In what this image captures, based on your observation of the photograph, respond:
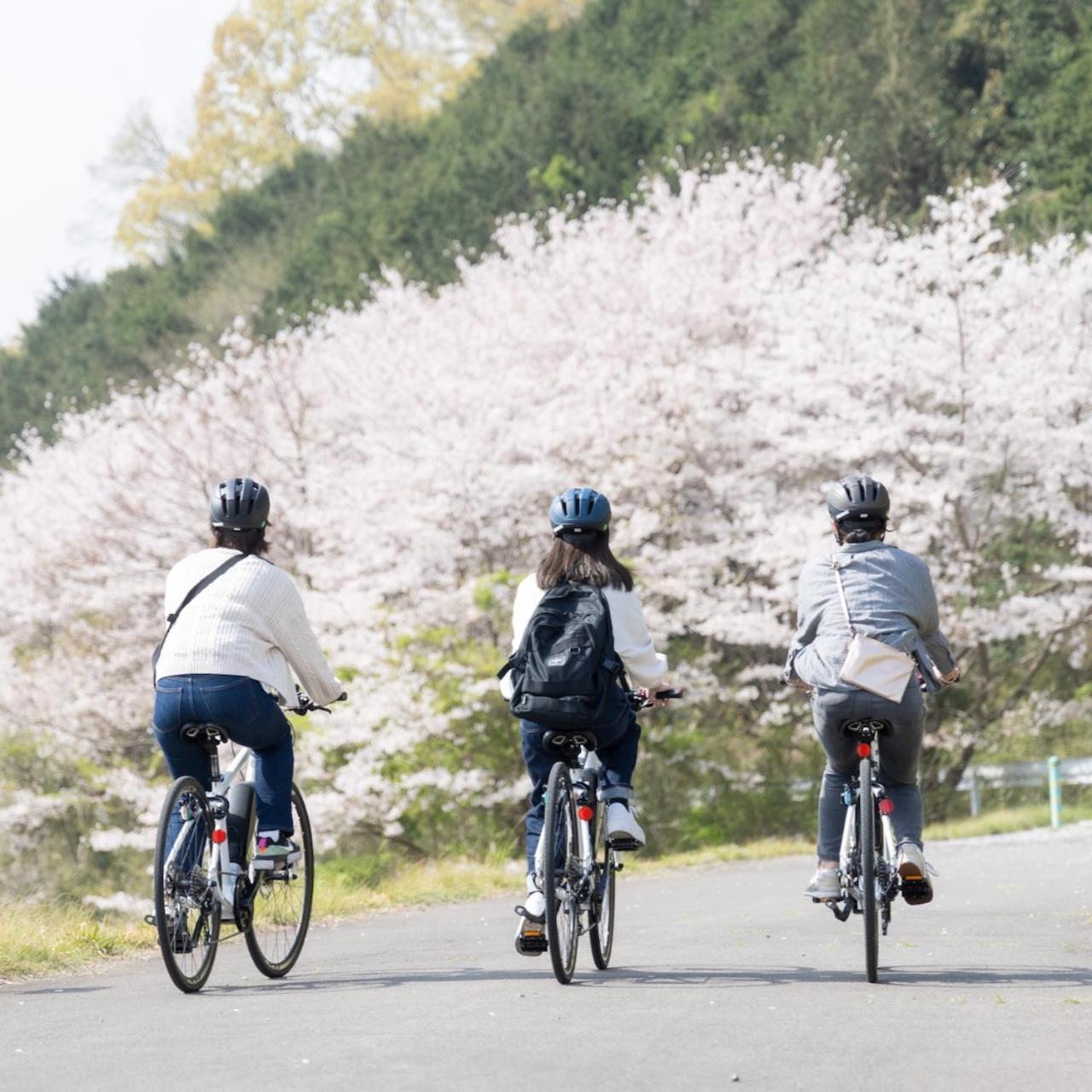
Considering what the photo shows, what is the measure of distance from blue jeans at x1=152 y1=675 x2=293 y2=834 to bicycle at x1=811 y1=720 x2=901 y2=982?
76.3 inches

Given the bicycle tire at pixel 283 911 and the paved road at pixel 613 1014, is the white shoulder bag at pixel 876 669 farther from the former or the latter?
the bicycle tire at pixel 283 911

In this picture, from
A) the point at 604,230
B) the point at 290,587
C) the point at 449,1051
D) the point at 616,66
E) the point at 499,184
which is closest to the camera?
the point at 449,1051

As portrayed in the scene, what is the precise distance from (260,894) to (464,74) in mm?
54338

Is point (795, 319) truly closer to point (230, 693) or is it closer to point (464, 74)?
point (230, 693)

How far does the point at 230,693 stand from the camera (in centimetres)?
621

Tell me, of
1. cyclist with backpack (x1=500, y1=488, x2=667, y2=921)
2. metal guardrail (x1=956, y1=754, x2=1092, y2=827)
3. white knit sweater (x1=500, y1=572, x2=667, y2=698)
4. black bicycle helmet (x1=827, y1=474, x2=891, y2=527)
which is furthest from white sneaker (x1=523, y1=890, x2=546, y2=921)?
metal guardrail (x1=956, y1=754, x2=1092, y2=827)

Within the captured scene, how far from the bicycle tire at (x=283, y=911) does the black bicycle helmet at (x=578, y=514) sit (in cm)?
132

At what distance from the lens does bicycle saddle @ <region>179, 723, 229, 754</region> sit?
246 inches

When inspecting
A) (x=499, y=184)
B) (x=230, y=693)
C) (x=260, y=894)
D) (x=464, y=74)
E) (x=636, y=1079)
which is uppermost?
(x=464, y=74)

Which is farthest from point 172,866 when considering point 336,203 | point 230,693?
point 336,203

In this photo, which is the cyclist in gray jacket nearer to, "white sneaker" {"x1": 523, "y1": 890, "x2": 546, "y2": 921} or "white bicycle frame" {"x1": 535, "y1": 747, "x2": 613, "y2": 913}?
"white bicycle frame" {"x1": 535, "y1": 747, "x2": 613, "y2": 913}

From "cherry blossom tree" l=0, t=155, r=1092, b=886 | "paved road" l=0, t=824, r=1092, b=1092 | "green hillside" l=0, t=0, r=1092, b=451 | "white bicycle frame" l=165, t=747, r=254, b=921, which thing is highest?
"green hillside" l=0, t=0, r=1092, b=451

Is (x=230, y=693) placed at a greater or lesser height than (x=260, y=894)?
greater

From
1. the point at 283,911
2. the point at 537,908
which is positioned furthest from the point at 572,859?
the point at 283,911
